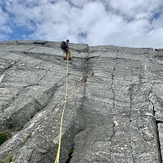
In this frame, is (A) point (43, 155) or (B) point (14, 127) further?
(B) point (14, 127)

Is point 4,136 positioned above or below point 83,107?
below

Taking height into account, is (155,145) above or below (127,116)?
below

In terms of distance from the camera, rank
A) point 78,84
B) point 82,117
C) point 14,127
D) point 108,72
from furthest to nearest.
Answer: point 108,72, point 78,84, point 82,117, point 14,127

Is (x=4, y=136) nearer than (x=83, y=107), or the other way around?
(x=4, y=136)

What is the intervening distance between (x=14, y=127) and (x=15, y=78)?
731 centimetres

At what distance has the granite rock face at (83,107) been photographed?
495 inches

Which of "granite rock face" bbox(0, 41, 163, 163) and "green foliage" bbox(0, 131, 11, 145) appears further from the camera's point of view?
"green foliage" bbox(0, 131, 11, 145)

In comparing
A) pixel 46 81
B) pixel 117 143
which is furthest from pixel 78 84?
pixel 117 143

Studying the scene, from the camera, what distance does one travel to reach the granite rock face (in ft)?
41.3

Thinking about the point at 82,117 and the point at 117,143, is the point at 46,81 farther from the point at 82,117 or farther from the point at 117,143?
the point at 117,143

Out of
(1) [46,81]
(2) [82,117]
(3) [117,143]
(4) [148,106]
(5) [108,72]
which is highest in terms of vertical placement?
(5) [108,72]

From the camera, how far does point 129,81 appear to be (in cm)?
2216

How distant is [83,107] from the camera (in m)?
17.5

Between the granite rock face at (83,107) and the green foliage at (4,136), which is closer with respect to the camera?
the granite rock face at (83,107)
